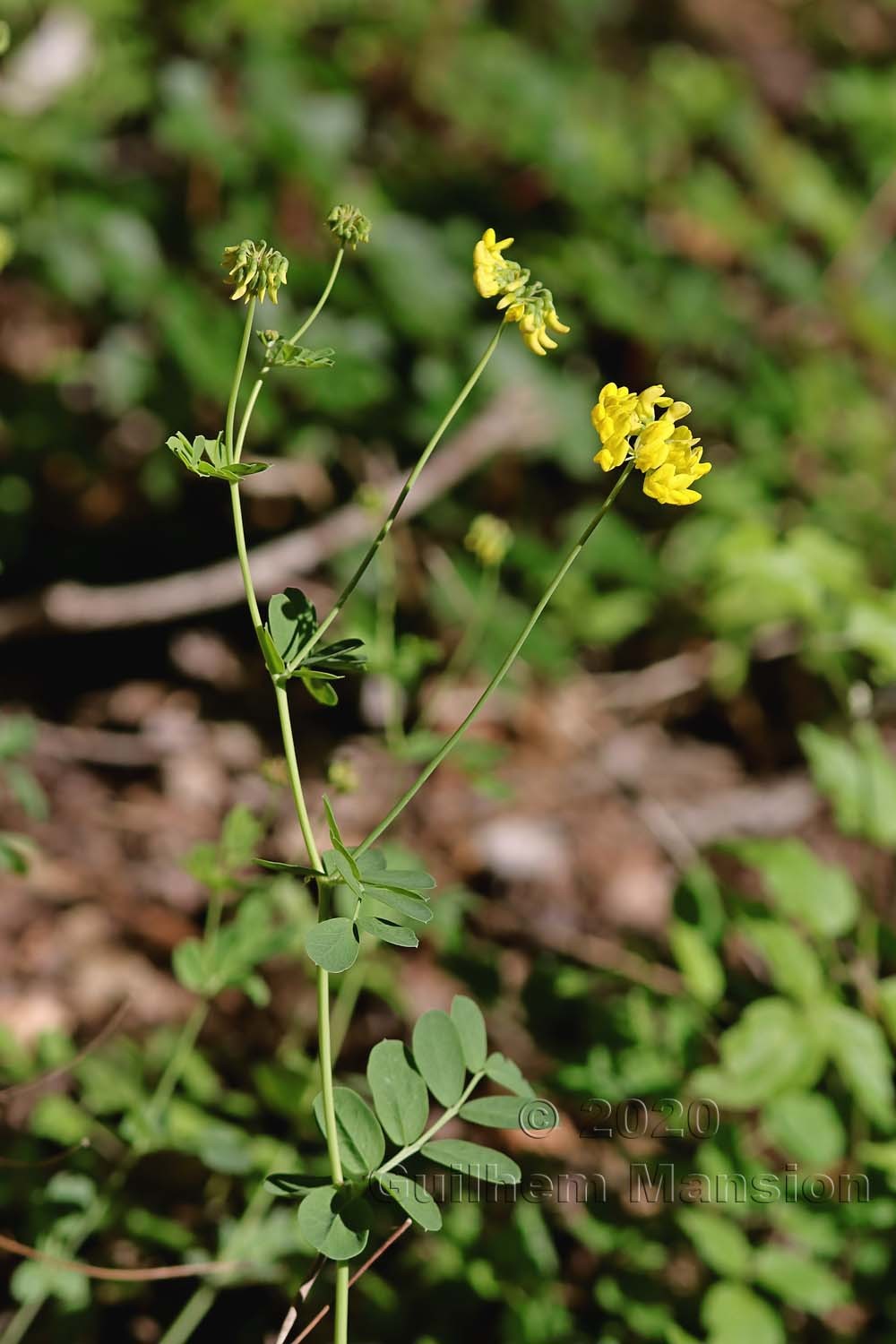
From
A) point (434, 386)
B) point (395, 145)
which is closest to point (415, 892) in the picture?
point (434, 386)

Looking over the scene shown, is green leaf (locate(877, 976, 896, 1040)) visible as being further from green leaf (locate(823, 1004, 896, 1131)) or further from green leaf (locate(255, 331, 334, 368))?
green leaf (locate(255, 331, 334, 368))

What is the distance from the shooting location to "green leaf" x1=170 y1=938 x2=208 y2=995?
144 cm

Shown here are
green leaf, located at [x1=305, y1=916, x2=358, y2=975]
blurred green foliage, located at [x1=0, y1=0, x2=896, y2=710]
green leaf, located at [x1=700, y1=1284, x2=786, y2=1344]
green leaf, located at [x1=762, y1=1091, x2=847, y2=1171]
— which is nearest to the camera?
green leaf, located at [x1=305, y1=916, x2=358, y2=975]

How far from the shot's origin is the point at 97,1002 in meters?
2.16

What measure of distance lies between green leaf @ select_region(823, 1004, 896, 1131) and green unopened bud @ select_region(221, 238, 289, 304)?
4.09 ft

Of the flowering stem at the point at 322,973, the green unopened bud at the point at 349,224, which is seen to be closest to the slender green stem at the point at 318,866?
the flowering stem at the point at 322,973

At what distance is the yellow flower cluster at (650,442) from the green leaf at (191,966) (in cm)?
84

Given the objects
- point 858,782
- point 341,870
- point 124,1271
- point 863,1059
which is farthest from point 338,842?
point 858,782

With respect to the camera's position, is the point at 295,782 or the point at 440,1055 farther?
the point at 440,1055

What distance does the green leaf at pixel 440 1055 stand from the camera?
1.18 m

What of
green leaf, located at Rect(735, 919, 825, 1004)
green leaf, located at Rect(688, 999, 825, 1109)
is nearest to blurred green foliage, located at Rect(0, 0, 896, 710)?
green leaf, located at Rect(735, 919, 825, 1004)

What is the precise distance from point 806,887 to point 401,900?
0.92 metres

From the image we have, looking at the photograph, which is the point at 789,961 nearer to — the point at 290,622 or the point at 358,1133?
the point at 358,1133

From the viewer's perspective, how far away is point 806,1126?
1.56m
